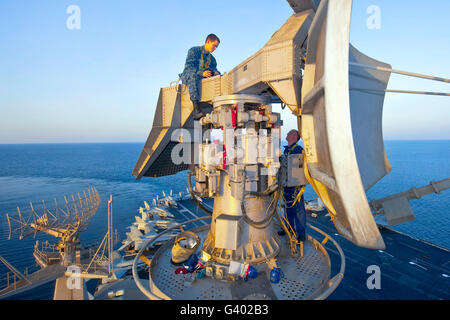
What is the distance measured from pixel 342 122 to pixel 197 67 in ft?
22.5

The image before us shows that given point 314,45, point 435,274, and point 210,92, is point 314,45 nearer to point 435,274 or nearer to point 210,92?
point 210,92

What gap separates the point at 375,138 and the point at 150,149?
815cm

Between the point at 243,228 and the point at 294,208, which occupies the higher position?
the point at 294,208

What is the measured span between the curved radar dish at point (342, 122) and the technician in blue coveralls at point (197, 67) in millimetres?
4552

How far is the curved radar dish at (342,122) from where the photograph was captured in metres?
3.23

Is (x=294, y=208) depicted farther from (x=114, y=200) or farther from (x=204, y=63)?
(x=114, y=200)

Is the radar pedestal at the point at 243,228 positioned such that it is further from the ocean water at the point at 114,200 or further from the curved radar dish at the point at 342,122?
the ocean water at the point at 114,200

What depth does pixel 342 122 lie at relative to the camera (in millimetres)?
3297

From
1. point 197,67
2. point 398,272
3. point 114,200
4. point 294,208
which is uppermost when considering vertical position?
point 197,67
